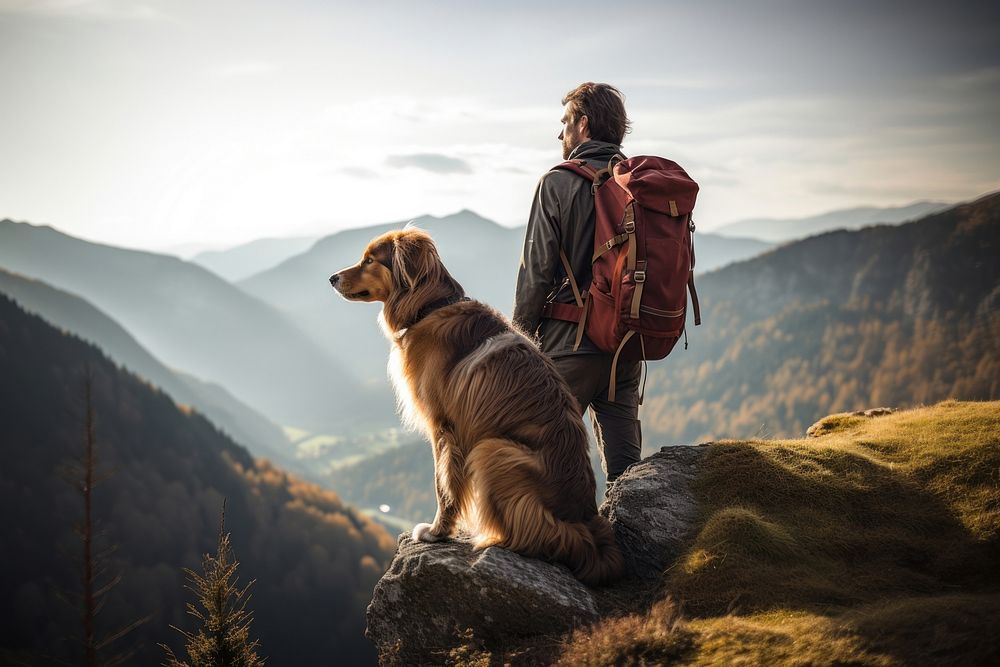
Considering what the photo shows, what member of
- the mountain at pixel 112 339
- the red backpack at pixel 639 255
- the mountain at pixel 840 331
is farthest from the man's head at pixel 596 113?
the mountain at pixel 112 339

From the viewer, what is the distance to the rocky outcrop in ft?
15.5

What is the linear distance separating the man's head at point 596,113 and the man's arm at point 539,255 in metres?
0.54

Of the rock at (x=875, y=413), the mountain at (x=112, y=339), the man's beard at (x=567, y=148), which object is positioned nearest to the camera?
the man's beard at (x=567, y=148)

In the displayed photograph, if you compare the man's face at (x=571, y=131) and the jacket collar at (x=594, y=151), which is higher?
the man's face at (x=571, y=131)

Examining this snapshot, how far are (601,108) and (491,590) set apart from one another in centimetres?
382

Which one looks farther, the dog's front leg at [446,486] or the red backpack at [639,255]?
the dog's front leg at [446,486]

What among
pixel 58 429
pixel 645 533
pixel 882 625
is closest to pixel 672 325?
pixel 645 533

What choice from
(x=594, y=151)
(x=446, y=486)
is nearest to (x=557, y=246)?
(x=594, y=151)

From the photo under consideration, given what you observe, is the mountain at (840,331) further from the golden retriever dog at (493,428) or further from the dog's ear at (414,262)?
the dog's ear at (414,262)

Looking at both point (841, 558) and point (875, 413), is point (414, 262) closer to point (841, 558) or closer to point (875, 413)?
point (841, 558)

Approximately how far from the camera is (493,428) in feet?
17.0

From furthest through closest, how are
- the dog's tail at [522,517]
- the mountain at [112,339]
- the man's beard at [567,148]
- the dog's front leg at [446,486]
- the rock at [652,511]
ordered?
the mountain at [112,339]
the man's beard at [567,148]
the rock at [652,511]
the dog's front leg at [446,486]
the dog's tail at [522,517]

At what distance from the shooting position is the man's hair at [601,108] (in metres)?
5.63

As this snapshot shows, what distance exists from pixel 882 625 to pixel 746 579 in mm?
1168
